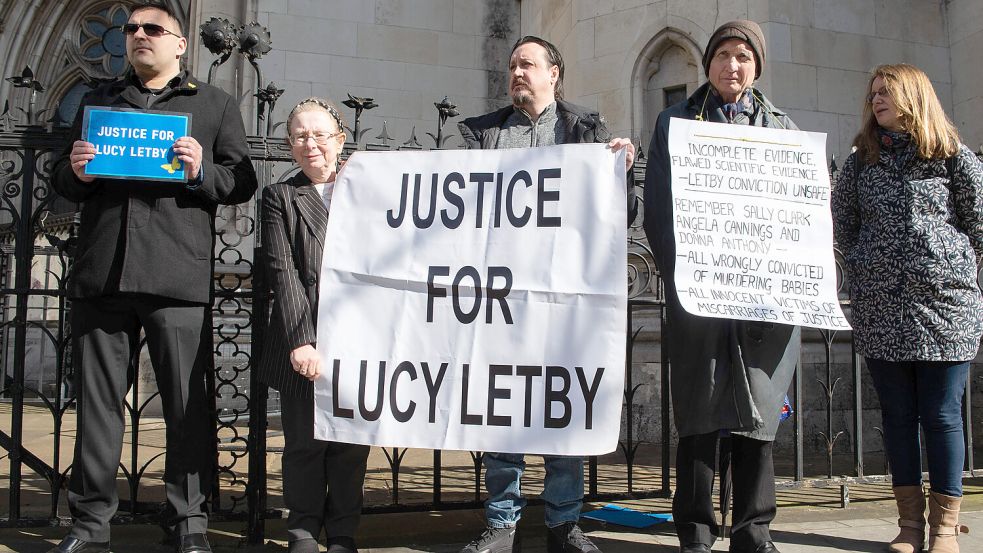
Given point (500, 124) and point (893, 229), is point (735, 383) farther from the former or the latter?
point (500, 124)

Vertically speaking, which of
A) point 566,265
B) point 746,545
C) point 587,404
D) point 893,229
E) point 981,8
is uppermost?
point 981,8

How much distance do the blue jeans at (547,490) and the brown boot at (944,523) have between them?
64.3 inches

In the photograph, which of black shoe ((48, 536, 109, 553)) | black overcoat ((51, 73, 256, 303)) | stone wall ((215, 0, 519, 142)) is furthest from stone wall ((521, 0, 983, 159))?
black shoe ((48, 536, 109, 553))

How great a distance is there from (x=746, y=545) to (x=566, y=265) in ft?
4.60

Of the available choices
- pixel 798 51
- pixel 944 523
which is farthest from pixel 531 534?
pixel 798 51

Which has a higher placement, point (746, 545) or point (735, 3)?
point (735, 3)

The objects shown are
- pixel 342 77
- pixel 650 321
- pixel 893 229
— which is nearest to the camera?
pixel 893 229

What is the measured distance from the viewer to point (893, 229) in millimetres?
3562

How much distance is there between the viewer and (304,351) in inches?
125

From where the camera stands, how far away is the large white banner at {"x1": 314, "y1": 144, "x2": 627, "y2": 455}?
3.12 meters

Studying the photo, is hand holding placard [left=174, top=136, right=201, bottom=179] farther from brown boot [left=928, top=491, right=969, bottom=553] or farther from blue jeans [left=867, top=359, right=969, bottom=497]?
brown boot [left=928, top=491, right=969, bottom=553]

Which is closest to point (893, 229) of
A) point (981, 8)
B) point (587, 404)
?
point (587, 404)

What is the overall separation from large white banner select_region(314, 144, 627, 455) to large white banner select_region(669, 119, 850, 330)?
12.9 inches

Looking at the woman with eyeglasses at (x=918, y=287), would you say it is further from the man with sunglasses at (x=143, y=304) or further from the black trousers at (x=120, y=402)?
the black trousers at (x=120, y=402)
